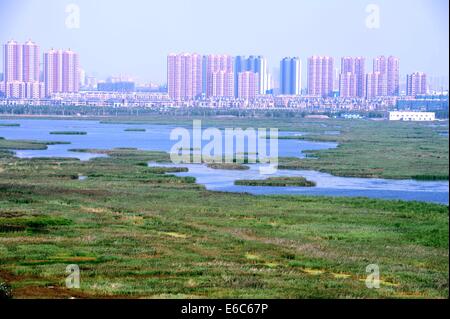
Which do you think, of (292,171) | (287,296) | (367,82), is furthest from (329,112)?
(287,296)

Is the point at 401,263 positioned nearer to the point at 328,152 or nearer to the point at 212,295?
the point at 212,295

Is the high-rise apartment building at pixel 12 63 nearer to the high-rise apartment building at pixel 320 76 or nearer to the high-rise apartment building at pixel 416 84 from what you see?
the high-rise apartment building at pixel 320 76

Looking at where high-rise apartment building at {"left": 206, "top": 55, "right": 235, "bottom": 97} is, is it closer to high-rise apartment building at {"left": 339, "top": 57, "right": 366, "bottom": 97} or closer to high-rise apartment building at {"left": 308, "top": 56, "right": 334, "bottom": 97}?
high-rise apartment building at {"left": 308, "top": 56, "right": 334, "bottom": 97}

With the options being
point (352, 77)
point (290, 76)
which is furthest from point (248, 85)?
point (352, 77)

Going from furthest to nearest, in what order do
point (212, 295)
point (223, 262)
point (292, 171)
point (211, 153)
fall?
point (211, 153)
point (292, 171)
point (223, 262)
point (212, 295)

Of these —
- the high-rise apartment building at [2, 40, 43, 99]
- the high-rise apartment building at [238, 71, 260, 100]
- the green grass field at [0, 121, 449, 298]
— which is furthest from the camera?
the high-rise apartment building at [238, 71, 260, 100]

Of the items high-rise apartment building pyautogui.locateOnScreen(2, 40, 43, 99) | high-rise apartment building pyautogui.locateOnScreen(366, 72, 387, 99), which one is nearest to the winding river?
high-rise apartment building pyautogui.locateOnScreen(2, 40, 43, 99)
